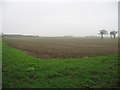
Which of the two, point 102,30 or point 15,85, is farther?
point 102,30

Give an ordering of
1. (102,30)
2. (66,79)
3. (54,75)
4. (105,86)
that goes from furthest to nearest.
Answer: (102,30) → (54,75) → (66,79) → (105,86)

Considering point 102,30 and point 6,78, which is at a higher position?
point 102,30

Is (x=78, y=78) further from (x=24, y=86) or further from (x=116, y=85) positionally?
(x=24, y=86)

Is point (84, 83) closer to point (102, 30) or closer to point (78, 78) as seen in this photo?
point (78, 78)

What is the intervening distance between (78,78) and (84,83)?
67 centimetres

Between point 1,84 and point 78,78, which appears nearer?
point 1,84

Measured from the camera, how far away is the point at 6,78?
6055 mm

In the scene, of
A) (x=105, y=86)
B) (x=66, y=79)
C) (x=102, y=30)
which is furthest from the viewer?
(x=102, y=30)

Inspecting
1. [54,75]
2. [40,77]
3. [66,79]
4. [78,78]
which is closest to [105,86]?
[78,78]

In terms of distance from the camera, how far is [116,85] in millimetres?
5195

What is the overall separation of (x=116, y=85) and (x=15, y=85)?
484 cm

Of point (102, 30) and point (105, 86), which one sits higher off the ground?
point (102, 30)

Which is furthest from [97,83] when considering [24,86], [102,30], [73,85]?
[102,30]

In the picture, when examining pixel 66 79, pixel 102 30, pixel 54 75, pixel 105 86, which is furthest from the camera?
pixel 102 30
